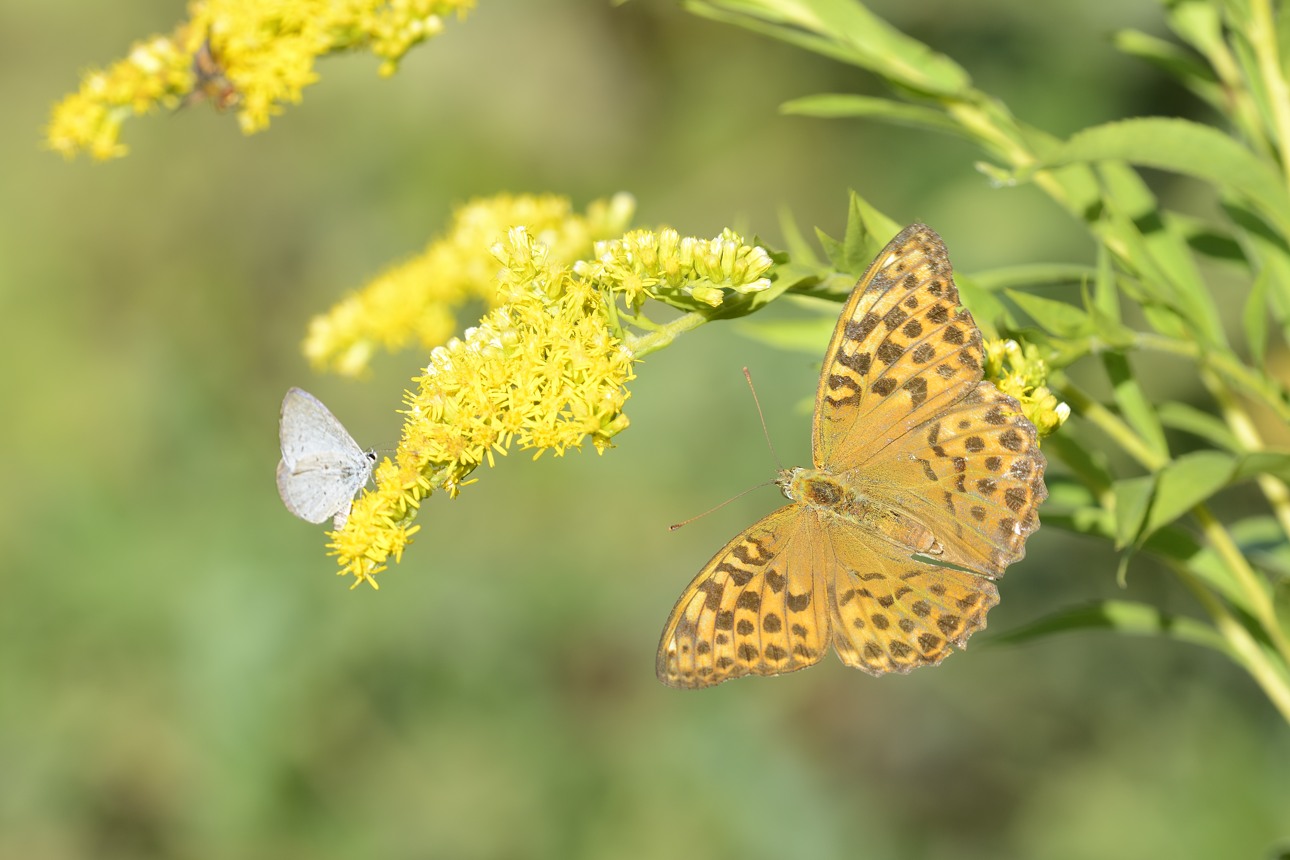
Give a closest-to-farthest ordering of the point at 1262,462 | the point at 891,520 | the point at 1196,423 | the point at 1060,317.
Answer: the point at 1262,462 → the point at 1060,317 → the point at 1196,423 → the point at 891,520

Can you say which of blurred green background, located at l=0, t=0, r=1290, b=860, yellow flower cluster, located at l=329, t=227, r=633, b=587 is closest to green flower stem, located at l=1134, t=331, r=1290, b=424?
yellow flower cluster, located at l=329, t=227, r=633, b=587

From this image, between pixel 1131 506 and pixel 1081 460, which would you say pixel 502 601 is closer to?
pixel 1081 460

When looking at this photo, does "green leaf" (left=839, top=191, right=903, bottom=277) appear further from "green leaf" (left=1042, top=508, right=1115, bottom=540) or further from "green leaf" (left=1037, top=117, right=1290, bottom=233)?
"green leaf" (left=1042, top=508, right=1115, bottom=540)

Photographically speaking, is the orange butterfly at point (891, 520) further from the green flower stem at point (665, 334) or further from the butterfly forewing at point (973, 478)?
the green flower stem at point (665, 334)

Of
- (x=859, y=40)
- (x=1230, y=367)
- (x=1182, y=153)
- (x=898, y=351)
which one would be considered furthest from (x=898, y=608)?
(x=859, y=40)


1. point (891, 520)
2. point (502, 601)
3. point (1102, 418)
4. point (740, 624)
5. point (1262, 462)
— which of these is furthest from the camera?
point (502, 601)

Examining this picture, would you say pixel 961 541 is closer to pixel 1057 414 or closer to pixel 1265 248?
pixel 1057 414

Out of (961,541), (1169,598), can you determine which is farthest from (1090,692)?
(961,541)
